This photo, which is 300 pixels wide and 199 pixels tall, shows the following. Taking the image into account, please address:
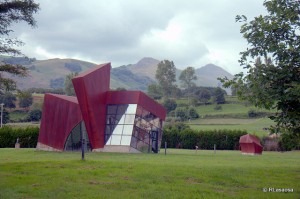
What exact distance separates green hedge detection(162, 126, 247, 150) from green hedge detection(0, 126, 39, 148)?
2004cm

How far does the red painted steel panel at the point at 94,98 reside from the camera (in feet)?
117

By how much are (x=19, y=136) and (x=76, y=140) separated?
17846 mm

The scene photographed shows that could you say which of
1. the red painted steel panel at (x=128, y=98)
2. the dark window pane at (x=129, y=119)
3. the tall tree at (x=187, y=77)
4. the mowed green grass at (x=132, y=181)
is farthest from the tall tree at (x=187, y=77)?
the mowed green grass at (x=132, y=181)

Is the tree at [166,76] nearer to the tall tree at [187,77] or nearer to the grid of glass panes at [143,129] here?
the tall tree at [187,77]

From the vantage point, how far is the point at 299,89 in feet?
37.0

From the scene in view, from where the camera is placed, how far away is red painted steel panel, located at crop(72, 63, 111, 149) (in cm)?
3572

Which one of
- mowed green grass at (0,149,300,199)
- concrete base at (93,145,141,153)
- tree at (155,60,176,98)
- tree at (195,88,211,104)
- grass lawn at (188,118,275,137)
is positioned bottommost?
mowed green grass at (0,149,300,199)

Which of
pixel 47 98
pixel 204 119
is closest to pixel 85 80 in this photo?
pixel 47 98

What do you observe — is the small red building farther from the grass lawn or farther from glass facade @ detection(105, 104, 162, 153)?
the grass lawn

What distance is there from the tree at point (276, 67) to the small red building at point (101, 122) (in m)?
25.0

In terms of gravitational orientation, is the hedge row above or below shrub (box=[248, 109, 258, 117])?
below

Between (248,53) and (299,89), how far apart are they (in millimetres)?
3242

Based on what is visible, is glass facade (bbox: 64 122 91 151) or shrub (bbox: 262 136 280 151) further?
Result: shrub (bbox: 262 136 280 151)

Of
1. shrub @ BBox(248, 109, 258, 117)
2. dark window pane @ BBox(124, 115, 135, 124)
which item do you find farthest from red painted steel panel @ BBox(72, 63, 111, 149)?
shrub @ BBox(248, 109, 258, 117)
